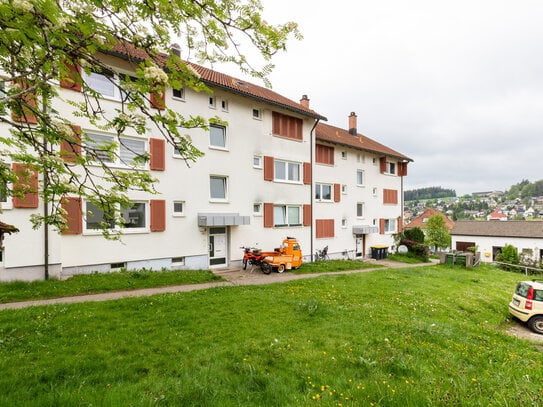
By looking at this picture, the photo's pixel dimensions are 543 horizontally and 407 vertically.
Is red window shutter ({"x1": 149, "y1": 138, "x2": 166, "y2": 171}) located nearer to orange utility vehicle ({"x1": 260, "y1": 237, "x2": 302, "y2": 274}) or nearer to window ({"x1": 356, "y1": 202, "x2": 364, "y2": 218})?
orange utility vehicle ({"x1": 260, "y1": 237, "x2": 302, "y2": 274})

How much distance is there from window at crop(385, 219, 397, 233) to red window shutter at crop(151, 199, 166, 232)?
19.2 meters

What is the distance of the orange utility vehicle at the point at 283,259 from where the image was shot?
1352 centimetres

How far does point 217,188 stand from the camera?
1449 centimetres

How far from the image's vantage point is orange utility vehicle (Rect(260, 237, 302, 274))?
1352 centimetres

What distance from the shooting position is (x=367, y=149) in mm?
21641

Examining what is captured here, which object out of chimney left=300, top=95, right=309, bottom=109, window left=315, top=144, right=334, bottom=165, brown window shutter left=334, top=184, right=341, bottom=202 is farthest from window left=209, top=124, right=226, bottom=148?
brown window shutter left=334, top=184, right=341, bottom=202

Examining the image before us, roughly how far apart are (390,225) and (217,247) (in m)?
17.1

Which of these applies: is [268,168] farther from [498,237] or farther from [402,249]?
[498,237]

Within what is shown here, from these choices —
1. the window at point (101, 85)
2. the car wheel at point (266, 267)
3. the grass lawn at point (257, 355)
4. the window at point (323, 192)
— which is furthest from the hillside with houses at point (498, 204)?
the window at point (101, 85)

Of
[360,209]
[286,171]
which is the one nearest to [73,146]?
[286,171]

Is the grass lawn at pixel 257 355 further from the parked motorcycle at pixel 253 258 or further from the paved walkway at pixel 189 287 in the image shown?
the parked motorcycle at pixel 253 258

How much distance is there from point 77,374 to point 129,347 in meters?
0.98

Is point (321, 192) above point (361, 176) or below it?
below

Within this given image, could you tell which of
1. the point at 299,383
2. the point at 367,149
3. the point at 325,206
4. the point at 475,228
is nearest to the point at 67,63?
the point at 299,383
